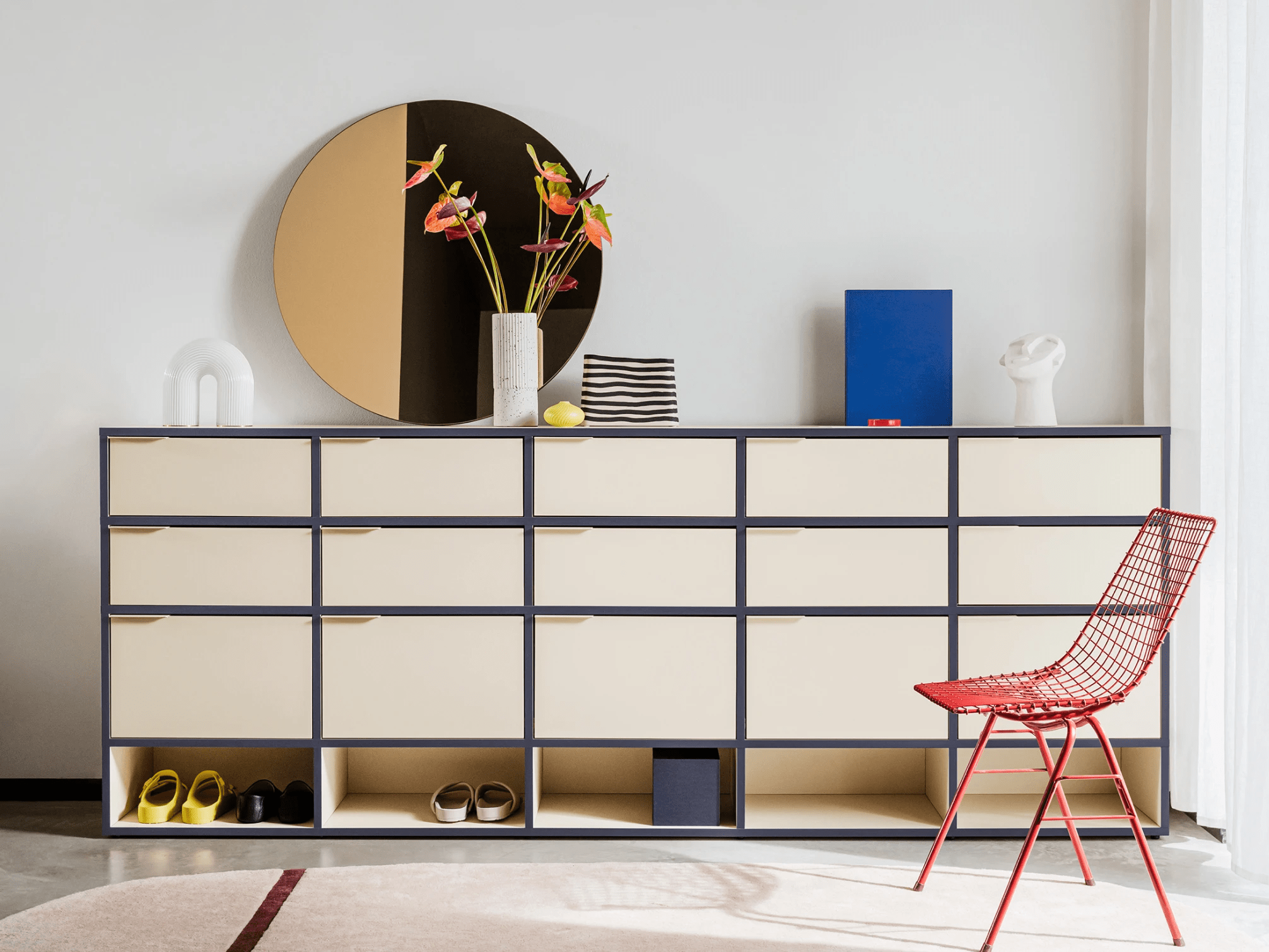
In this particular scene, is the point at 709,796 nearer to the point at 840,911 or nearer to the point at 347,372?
the point at 840,911

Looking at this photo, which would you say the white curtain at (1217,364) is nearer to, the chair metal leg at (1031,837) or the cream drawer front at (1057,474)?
the cream drawer front at (1057,474)

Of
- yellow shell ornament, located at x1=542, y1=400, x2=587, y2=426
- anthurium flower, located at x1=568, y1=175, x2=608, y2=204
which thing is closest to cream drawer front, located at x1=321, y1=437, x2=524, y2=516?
yellow shell ornament, located at x1=542, y1=400, x2=587, y2=426

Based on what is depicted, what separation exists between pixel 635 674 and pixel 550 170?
1432 millimetres

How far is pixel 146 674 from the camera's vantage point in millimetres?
2525

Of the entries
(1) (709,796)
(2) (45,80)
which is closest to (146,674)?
(1) (709,796)

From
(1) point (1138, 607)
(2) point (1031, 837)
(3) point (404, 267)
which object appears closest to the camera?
(2) point (1031, 837)

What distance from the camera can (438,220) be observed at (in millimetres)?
2654

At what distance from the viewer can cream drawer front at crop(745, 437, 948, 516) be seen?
2512mm

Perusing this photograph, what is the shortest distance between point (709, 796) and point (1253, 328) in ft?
5.79

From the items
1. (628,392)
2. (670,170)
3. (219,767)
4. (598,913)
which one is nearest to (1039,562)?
(628,392)

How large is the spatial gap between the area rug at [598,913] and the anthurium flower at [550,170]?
1847 millimetres

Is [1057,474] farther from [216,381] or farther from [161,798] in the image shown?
[161,798]

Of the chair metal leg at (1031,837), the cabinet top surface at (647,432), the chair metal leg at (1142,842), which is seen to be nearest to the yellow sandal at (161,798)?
the cabinet top surface at (647,432)

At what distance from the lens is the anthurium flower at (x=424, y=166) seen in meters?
2.63
